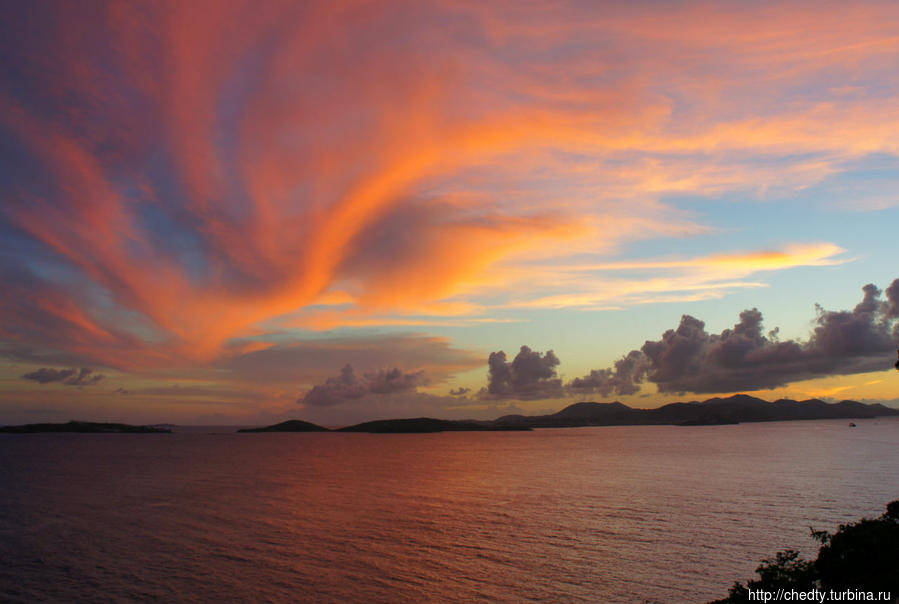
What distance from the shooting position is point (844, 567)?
113 ft

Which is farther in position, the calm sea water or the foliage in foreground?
the calm sea water

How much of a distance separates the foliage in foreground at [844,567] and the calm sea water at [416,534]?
27.5ft

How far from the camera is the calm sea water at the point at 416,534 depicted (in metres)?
43.5

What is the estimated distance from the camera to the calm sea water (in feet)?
143

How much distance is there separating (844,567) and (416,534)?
136 ft

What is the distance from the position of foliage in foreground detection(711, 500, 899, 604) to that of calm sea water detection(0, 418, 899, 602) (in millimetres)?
8368

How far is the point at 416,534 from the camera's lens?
202 feet

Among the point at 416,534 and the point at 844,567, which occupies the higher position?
the point at 844,567

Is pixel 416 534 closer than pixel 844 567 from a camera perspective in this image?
No

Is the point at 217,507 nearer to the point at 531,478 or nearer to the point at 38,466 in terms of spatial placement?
the point at 531,478

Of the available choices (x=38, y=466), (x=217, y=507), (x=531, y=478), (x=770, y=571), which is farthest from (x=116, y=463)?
(x=770, y=571)

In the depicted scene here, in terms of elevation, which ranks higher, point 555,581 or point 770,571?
point 770,571

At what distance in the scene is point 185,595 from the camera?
138 feet

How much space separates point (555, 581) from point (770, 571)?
17376 mm
